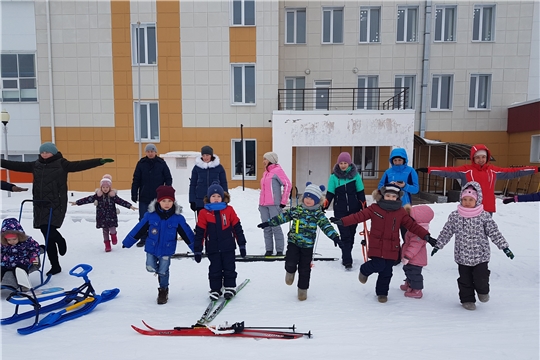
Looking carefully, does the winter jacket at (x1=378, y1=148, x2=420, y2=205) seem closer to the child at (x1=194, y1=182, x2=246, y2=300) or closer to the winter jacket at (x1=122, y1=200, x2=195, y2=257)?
the child at (x1=194, y1=182, x2=246, y2=300)

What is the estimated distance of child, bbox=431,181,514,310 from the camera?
3438mm

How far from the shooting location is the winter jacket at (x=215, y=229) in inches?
143

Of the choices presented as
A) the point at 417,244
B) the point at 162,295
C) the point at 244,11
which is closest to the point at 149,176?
the point at 162,295

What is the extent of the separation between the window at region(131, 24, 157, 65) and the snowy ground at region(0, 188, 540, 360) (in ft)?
29.3

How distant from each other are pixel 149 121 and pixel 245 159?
13.5 feet

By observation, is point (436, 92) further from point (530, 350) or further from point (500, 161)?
point (530, 350)

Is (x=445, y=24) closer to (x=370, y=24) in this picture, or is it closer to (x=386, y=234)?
(x=370, y=24)

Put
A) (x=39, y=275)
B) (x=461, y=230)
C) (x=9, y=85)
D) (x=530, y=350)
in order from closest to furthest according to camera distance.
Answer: (x=530, y=350)
(x=461, y=230)
(x=39, y=275)
(x=9, y=85)

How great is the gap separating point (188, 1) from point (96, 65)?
430cm

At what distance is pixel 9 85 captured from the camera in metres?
12.4

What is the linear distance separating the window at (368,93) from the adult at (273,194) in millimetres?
9009

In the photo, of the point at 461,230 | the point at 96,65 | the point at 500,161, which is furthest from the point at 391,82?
the point at 96,65

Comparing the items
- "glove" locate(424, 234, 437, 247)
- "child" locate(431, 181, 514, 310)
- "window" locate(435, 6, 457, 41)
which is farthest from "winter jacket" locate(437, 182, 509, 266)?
"window" locate(435, 6, 457, 41)

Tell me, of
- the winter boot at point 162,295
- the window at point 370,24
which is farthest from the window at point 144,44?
the winter boot at point 162,295
